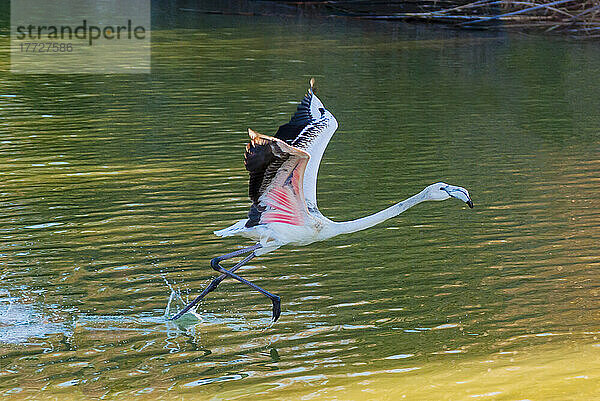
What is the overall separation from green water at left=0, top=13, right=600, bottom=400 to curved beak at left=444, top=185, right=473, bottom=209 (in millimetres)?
1038

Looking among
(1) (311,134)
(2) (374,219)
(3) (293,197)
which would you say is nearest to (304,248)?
(1) (311,134)

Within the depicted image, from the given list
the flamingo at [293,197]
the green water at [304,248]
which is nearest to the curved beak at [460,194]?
the flamingo at [293,197]

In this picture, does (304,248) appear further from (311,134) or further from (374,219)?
(374,219)

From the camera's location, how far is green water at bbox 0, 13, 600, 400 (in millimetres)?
6070

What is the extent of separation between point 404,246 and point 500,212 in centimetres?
143

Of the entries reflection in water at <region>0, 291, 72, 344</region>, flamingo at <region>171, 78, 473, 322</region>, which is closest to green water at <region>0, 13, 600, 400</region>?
reflection in water at <region>0, 291, 72, 344</region>

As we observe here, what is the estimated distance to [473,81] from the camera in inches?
666

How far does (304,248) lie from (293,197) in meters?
2.08

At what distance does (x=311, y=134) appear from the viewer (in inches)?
268

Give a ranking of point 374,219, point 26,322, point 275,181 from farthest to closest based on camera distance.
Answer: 1. point 26,322
2. point 374,219
3. point 275,181

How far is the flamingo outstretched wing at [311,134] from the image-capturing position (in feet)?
21.6

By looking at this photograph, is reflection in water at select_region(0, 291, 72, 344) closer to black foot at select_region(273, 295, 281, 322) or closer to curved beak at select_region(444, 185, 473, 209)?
black foot at select_region(273, 295, 281, 322)

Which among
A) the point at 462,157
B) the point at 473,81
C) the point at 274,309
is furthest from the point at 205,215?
the point at 473,81

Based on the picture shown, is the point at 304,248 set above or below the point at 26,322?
above
